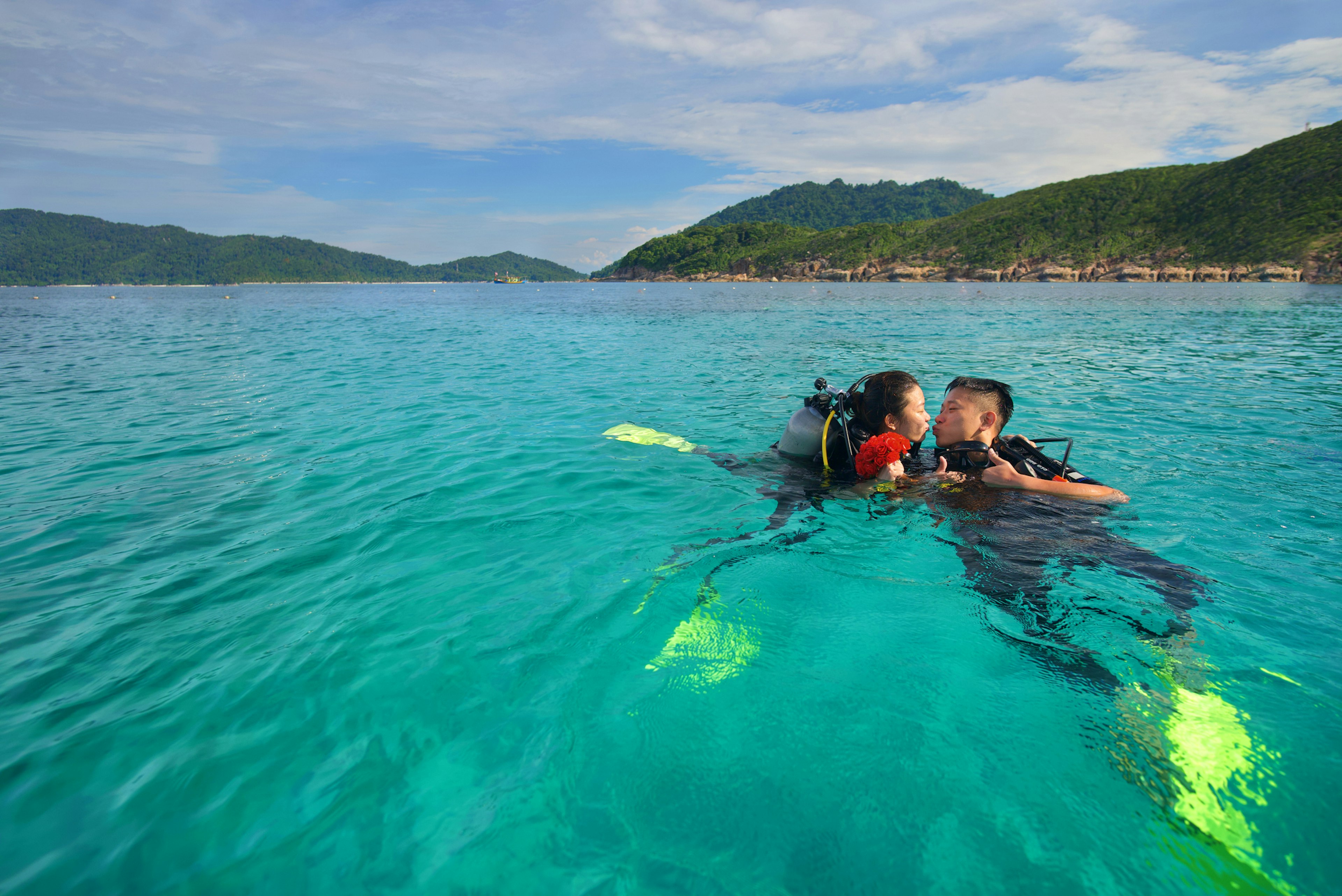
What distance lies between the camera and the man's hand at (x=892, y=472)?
17.2 feet

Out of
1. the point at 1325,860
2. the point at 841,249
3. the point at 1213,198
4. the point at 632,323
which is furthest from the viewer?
the point at 841,249

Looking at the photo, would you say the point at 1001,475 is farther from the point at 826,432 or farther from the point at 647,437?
the point at 647,437

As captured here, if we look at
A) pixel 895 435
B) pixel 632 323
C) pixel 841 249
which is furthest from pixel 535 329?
pixel 841 249

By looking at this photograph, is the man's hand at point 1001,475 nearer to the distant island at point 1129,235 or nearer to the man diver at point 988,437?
the man diver at point 988,437

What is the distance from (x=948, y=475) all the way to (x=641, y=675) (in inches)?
150

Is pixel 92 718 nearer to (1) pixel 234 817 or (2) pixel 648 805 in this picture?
(1) pixel 234 817

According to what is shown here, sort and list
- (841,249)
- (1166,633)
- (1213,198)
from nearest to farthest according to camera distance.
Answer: (1166,633)
(1213,198)
(841,249)

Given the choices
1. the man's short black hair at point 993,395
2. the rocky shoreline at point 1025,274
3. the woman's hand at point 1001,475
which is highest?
the rocky shoreline at point 1025,274

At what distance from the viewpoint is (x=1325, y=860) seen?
2049 mm

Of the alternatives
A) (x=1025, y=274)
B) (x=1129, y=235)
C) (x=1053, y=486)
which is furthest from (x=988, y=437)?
(x=1129, y=235)

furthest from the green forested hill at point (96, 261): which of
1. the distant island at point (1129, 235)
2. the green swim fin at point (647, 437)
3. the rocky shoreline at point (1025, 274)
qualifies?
the green swim fin at point (647, 437)

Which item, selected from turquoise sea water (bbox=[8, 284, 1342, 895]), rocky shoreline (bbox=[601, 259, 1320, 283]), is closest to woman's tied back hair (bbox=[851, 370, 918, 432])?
turquoise sea water (bbox=[8, 284, 1342, 895])

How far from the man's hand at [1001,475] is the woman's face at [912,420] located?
0.67 metres

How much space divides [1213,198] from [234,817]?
368ft
